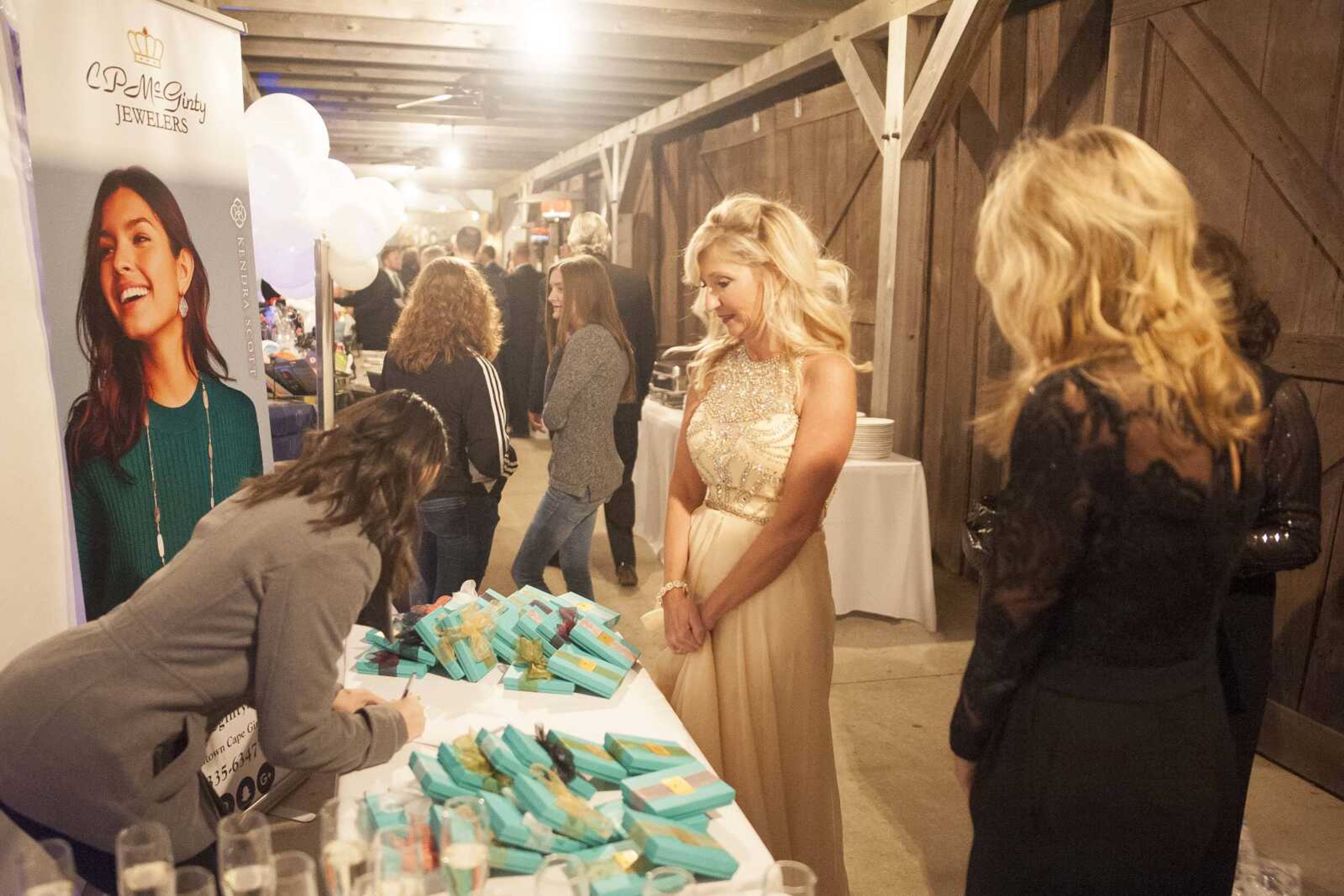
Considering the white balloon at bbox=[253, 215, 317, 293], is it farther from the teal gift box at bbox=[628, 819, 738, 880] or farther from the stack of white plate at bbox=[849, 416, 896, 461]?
the teal gift box at bbox=[628, 819, 738, 880]

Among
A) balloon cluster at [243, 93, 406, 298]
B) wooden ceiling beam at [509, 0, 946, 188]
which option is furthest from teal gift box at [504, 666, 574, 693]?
wooden ceiling beam at [509, 0, 946, 188]

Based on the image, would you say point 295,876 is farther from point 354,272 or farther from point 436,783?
point 354,272

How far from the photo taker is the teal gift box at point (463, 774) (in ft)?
5.00

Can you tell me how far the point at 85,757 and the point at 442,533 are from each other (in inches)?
79.7

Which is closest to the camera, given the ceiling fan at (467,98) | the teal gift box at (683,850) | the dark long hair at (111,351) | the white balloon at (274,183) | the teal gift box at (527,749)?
the teal gift box at (683,850)

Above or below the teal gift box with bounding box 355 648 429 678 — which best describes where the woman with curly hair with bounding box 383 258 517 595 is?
above

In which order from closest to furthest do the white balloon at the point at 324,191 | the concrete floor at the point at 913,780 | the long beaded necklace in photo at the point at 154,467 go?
the long beaded necklace in photo at the point at 154,467
the concrete floor at the point at 913,780
the white balloon at the point at 324,191

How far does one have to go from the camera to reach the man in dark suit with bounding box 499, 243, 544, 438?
8.02m

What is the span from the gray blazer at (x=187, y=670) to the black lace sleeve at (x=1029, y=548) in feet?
3.11

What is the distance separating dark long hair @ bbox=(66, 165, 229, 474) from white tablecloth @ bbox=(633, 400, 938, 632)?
2.28 meters

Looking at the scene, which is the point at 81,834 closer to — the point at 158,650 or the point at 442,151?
the point at 158,650

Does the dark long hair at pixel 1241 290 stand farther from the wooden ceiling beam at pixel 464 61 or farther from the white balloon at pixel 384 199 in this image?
the wooden ceiling beam at pixel 464 61

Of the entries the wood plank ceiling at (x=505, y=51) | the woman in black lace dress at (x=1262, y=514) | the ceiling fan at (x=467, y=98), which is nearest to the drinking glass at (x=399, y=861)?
the woman in black lace dress at (x=1262, y=514)

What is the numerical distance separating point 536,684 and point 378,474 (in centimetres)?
56
